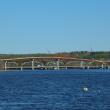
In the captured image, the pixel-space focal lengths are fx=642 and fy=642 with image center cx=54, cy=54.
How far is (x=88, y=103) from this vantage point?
179 ft

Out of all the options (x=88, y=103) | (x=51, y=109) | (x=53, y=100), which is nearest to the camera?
(x=51, y=109)

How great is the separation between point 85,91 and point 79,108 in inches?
931

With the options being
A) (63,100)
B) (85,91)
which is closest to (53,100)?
(63,100)

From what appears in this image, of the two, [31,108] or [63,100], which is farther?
[63,100]

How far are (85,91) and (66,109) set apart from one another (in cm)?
2433

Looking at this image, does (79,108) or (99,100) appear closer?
(79,108)

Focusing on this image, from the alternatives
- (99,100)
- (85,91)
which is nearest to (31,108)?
(99,100)

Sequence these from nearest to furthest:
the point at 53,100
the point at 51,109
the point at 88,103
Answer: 1. the point at 51,109
2. the point at 88,103
3. the point at 53,100

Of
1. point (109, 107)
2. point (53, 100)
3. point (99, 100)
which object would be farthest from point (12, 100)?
point (109, 107)

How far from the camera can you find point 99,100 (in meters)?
57.8

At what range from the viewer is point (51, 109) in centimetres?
4956

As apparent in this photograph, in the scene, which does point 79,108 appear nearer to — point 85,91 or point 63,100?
point 63,100

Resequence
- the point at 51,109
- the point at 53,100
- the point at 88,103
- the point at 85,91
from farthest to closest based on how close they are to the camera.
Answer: the point at 85,91, the point at 53,100, the point at 88,103, the point at 51,109

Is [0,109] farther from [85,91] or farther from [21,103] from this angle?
[85,91]
